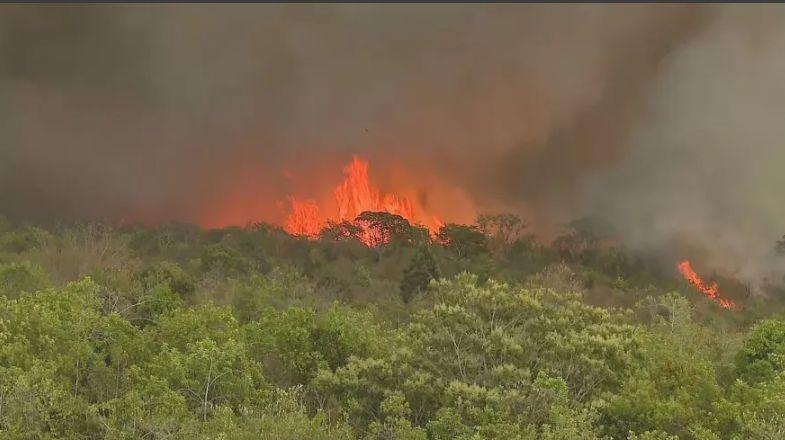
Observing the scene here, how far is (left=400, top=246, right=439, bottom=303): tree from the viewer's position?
302 ft

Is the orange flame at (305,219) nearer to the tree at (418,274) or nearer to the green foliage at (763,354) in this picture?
the tree at (418,274)

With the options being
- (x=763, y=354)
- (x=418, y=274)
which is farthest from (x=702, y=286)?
(x=763, y=354)

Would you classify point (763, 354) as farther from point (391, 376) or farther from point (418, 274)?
point (418, 274)

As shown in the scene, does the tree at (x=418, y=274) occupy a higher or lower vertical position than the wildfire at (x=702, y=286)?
lower

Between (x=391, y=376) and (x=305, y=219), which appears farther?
(x=305, y=219)

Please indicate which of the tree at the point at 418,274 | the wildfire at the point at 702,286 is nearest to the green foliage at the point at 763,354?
the tree at the point at 418,274

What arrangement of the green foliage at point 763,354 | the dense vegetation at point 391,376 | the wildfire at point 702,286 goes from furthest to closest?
1. the wildfire at point 702,286
2. the green foliage at point 763,354
3. the dense vegetation at point 391,376

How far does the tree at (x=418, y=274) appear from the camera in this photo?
92062 mm

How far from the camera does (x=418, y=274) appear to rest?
3716 inches

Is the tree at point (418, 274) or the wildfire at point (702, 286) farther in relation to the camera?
the wildfire at point (702, 286)

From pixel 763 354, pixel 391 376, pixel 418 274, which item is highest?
pixel 418 274

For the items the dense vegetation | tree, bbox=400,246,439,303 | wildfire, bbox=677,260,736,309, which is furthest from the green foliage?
wildfire, bbox=677,260,736,309

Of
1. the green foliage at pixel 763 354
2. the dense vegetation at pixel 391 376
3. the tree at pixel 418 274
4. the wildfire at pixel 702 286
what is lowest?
the dense vegetation at pixel 391 376

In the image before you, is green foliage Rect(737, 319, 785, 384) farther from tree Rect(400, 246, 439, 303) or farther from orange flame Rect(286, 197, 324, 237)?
orange flame Rect(286, 197, 324, 237)
